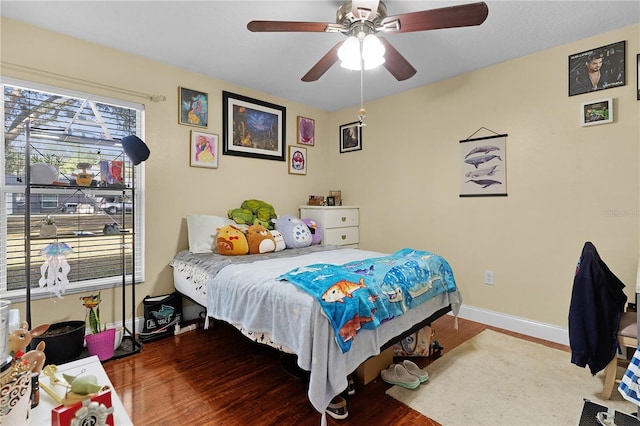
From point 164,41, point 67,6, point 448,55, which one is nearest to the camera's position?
point 67,6

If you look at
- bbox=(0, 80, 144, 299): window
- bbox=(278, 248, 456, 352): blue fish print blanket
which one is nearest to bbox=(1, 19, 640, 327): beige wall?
bbox=(0, 80, 144, 299): window

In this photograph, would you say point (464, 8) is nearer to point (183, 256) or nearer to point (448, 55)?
point (448, 55)

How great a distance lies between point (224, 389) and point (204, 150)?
7.38 feet

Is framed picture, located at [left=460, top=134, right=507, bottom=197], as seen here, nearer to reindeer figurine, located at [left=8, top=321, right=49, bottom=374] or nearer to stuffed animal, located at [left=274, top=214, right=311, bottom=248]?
stuffed animal, located at [left=274, top=214, right=311, bottom=248]

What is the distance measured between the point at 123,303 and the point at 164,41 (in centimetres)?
218

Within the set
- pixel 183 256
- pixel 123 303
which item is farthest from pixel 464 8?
pixel 123 303

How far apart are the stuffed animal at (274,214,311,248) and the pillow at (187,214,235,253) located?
2.17 ft

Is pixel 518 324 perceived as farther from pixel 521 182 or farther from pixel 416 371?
pixel 416 371

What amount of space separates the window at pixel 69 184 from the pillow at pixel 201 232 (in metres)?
0.43

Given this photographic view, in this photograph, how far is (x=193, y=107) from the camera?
3.13 metres

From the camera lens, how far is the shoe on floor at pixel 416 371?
2010 millimetres

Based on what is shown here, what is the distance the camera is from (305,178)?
4.23 m

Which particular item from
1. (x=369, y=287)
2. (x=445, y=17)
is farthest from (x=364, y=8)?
(x=369, y=287)

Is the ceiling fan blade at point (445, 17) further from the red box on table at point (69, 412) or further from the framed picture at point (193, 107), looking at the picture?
the red box on table at point (69, 412)
